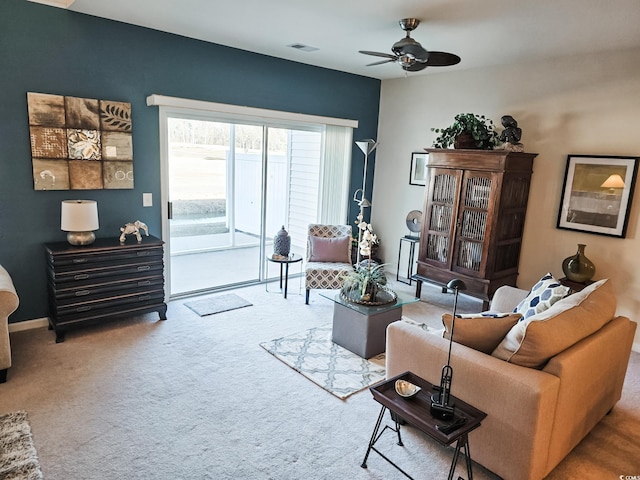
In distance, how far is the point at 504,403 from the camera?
2.06 meters

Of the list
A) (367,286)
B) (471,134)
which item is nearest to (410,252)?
(471,134)

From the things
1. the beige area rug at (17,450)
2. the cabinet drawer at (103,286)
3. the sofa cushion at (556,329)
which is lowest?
the beige area rug at (17,450)

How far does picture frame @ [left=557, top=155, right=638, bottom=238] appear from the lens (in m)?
3.93

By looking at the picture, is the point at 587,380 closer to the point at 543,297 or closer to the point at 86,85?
the point at 543,297

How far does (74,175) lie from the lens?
3807 mm

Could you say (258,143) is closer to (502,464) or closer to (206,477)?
(206,477)

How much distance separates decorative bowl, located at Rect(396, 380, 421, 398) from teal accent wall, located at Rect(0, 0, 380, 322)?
10.6 ft

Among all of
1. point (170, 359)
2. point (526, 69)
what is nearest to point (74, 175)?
point (170, 359)

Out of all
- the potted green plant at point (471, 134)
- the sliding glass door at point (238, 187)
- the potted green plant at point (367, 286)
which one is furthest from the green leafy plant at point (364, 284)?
the sliding glass door at point (238, 187)

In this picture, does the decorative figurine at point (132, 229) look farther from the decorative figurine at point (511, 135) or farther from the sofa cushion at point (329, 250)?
the decorative figurine at point (511, 135)

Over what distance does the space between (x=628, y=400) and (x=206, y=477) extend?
303 cm

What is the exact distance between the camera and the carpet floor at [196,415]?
228 cm

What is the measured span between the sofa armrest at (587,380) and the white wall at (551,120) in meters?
1.70

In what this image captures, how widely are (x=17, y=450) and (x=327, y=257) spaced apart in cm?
A: 336
